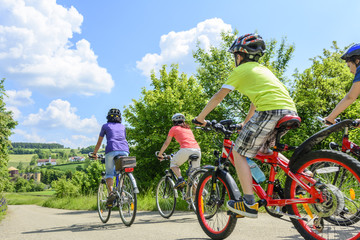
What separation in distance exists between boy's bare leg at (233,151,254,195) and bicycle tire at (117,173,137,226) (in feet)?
9.38

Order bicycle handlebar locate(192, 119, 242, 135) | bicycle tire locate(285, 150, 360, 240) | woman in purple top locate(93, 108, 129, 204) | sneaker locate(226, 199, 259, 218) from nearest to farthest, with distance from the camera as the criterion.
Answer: bicycle tire locate(285, 150, 360, 240), sneaker locate(226, 199, 259, 218), bicycle handlebar locate(192, 119, 242, 135), woman in purple top locate(93, 108, 129, 204)

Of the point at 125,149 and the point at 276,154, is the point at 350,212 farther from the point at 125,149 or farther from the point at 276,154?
the point at 125,149

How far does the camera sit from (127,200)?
5.98m

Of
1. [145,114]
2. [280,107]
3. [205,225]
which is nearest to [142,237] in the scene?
[205,225]

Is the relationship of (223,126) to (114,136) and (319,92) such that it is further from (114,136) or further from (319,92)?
(319,92)

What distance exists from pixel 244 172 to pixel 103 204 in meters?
4.42

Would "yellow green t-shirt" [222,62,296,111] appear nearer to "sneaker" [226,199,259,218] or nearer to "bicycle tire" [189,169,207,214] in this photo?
"sneaker" [226,199,259,218]

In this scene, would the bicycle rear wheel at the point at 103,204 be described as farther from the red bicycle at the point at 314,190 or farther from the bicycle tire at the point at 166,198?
the red bicycle at the point at 314,190

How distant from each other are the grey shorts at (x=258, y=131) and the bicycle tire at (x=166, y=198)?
381 centimetres

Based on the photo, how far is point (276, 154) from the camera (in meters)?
3.29

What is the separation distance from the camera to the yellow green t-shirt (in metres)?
3.29

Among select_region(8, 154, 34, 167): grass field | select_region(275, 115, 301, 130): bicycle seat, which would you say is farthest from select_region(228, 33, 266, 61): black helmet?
select_region(8, 154, 34, 167): grass field

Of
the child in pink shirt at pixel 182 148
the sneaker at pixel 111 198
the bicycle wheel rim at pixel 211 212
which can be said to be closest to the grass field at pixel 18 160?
the sneaker at pixel 111 198

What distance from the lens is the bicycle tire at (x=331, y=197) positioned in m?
2.83
